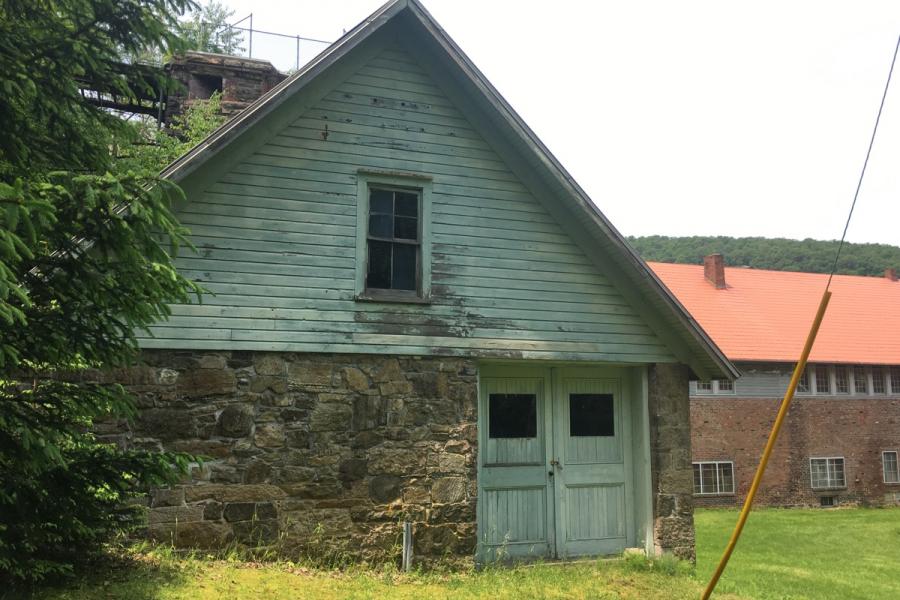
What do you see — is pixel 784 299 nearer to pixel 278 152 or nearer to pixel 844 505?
pixel 844 505

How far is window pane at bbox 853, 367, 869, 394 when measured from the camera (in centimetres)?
2800

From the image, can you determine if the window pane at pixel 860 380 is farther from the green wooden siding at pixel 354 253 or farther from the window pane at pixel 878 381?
the green wooden siding at pixel 354 253

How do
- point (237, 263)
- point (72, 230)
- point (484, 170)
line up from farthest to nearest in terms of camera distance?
point (484, 170)
point (237, 263)
point (72, 230)

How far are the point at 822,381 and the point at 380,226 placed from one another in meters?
23.9

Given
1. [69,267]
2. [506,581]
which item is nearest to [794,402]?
[506,581]

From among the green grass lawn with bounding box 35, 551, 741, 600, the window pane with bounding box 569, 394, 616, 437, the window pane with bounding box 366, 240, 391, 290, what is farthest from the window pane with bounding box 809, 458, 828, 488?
the window pane with bounding box 366, 240, 391, 290

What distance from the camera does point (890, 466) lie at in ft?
91.9

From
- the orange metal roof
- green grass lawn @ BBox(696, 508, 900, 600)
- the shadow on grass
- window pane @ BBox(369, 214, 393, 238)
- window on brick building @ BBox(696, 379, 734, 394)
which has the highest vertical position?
the orange metal roof

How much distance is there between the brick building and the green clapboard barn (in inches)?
667

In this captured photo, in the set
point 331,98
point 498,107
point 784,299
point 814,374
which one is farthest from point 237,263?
point 784,299

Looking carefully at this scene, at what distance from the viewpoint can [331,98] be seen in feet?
29.6

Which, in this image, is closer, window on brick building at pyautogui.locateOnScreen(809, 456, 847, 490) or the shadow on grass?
the shadow on grass

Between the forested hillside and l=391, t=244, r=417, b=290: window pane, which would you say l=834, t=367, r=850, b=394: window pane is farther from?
the forested hillside

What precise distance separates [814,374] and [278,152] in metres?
24.8
